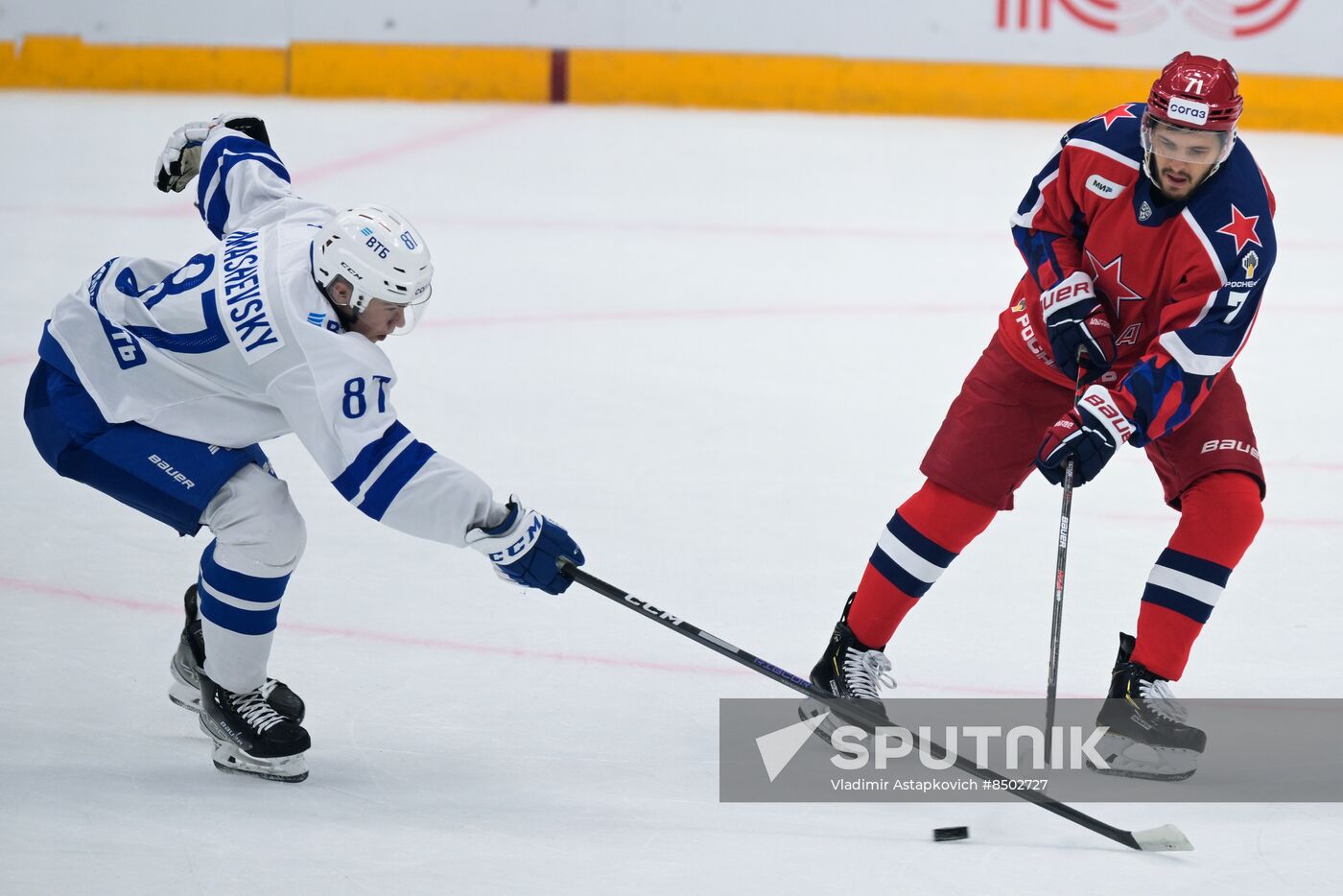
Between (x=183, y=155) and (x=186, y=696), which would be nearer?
(x=186, y=696)

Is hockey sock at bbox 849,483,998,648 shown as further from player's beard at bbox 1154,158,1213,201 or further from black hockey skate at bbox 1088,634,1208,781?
player's beard at bbox 1154,158,1213,201

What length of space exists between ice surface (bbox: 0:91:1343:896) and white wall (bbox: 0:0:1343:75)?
1.77 metres

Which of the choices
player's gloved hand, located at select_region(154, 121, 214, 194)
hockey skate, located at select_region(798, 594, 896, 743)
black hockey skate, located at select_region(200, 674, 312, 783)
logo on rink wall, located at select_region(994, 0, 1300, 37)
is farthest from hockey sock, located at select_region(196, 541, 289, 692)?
logo on rink wall, located at select_region(994, 0, 1300, 37)

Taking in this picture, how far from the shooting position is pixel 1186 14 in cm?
882

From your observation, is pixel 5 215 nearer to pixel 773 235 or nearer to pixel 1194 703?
pixel 773 235

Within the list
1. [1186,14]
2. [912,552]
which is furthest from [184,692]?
[1186,14]

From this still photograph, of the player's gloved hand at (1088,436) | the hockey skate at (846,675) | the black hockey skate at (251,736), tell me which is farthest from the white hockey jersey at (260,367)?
the player's gloved hand at (1088,436)

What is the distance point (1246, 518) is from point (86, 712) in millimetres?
1860

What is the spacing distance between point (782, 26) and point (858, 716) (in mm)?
6791

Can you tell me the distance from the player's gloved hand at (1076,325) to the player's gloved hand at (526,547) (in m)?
0.85

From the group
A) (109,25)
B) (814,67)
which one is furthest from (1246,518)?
(109,25)

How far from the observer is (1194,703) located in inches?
126

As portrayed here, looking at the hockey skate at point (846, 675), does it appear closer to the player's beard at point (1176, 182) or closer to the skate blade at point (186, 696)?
the player's beard at point (1176, 182)

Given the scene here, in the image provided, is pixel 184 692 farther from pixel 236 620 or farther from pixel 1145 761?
pixel 1145 761
